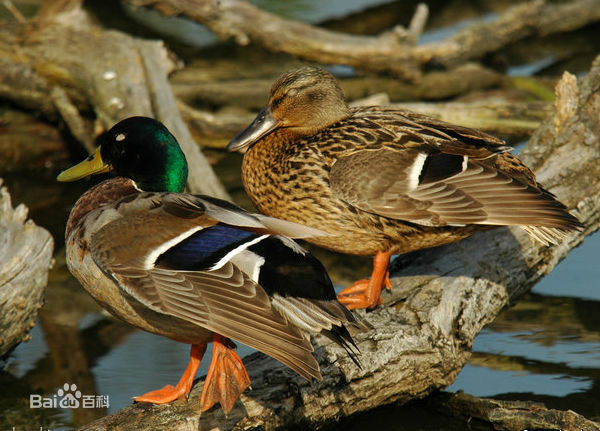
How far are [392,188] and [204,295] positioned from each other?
A: 122 cm

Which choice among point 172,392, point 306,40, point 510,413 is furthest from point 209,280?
point 306,40

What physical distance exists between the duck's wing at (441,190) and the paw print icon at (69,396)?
5.09ft

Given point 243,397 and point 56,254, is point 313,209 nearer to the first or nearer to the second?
point 243,397

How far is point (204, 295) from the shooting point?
3102 mm

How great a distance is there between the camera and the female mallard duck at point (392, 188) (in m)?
3.92

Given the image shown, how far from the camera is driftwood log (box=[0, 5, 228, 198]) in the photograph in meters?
6.08

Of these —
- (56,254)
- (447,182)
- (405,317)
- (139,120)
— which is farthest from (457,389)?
(56,254)

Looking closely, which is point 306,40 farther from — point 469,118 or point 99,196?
point 99,196

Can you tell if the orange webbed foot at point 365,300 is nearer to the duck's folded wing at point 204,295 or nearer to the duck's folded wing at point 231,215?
the duck's folded wing at point 231,215

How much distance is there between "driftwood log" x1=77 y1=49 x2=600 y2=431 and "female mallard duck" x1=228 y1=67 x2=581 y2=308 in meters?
0.22

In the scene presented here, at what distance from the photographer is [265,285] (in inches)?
124

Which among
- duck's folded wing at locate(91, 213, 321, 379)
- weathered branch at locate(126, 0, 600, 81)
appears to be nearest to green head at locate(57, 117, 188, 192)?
duck's folded wing at locate(91, 213, 321, 379)

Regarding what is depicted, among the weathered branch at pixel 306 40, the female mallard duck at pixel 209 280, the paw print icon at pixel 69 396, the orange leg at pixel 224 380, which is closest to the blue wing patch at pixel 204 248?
the female mallard duck at pixel 209 280

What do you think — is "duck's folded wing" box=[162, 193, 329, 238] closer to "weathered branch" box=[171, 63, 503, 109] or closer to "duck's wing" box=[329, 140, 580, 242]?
"duck's wing" box=[329, 140, 580, 242]
